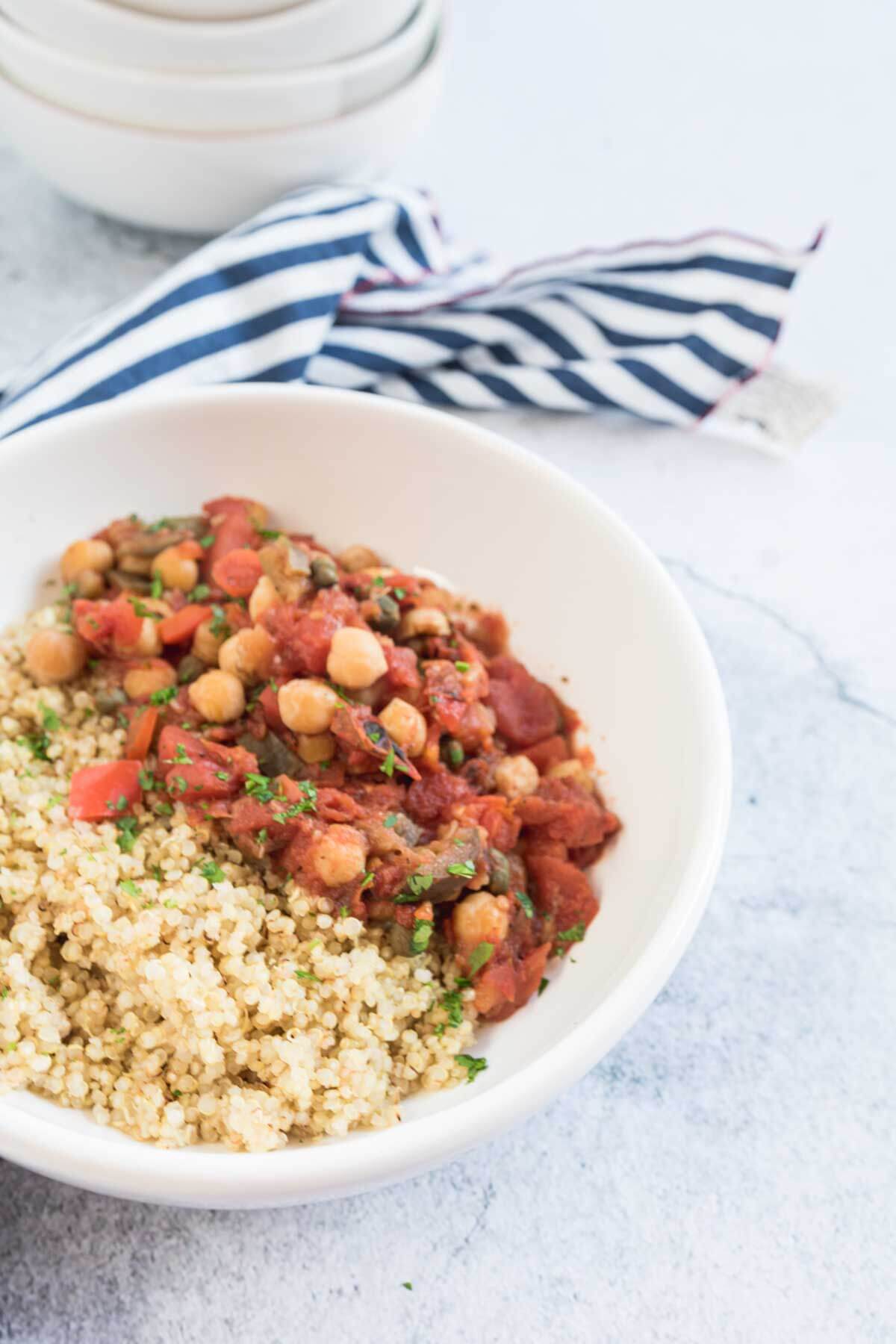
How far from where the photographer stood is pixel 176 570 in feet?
7.86

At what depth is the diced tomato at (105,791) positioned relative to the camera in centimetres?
205

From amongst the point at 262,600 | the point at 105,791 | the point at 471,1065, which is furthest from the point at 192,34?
the point at 471,1065

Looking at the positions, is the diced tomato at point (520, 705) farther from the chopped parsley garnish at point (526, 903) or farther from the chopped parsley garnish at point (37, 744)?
the chopped parsley garnish at point (37, 744)

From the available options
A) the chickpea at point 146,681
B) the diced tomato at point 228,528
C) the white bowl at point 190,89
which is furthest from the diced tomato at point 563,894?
the white bowl at point 190,89

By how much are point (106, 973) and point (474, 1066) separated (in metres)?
0.54

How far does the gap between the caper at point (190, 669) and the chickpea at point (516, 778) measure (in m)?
0.55

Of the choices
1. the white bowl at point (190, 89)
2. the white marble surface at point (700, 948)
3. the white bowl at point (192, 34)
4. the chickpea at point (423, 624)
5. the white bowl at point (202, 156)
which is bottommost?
the white marble surface at point (700, 948)

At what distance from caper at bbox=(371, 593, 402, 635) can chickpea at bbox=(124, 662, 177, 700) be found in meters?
0.37

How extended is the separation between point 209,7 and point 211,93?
17cm

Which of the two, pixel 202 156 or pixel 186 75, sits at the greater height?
pixel 186 75

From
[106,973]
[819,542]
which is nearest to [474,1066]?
[106,973]

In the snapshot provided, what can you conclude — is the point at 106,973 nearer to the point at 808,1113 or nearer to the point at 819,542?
the point at 808,1113

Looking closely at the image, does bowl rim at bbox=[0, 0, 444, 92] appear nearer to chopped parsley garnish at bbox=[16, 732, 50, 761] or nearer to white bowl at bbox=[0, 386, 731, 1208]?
white bowl at bbox=[0, 386, 731, 1208]

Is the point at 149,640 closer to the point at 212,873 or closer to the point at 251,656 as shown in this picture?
the point at 251,656
